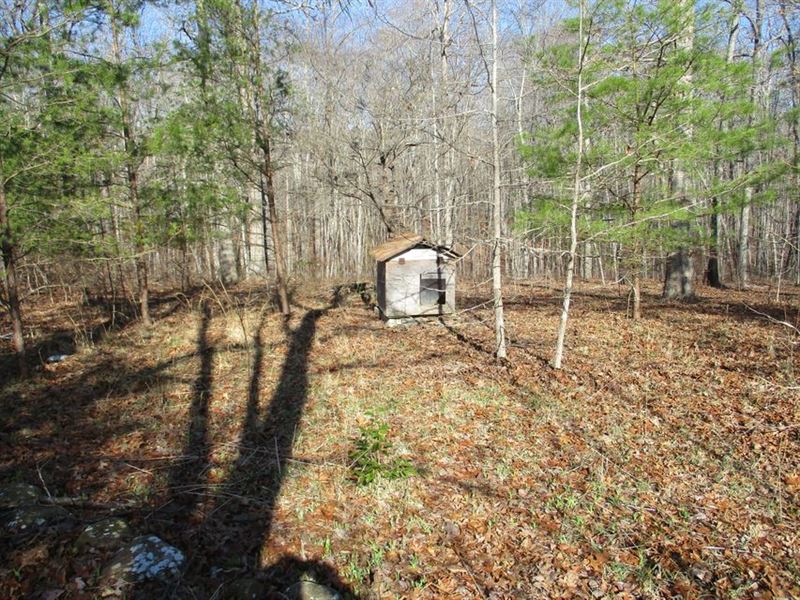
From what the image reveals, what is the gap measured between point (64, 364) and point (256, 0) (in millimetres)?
Result: 8552

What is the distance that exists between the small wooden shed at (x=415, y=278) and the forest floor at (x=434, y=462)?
Result: 208 centimetres

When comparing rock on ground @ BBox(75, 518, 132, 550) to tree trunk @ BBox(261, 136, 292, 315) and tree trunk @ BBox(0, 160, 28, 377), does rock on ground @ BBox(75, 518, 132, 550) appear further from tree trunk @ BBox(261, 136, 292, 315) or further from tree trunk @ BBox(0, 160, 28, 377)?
tree trunk @ BBox(261, 136, 292, 315)

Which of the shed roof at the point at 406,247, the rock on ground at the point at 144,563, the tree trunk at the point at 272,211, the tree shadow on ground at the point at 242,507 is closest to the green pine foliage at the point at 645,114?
the shed roof at the point at 406,247

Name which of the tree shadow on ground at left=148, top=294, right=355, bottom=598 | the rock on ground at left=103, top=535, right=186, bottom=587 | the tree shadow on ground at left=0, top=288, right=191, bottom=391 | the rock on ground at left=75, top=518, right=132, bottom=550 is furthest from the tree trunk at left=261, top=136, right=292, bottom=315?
the rock on ground at left=103, top=535, right=186, bottom=587

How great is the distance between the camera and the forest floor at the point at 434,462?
12.6ft

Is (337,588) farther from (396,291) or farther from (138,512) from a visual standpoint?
(396,291)

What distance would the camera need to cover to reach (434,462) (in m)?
5.54

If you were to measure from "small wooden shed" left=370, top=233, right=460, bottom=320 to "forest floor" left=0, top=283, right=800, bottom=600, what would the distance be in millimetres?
2081

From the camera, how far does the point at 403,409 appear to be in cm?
686

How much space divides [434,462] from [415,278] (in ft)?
21.7

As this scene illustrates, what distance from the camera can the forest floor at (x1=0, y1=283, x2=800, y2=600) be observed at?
3842mm

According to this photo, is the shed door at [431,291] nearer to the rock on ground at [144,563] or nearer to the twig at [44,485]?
the twig at [44,485]

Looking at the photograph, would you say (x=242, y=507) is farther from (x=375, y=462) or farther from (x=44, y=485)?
(x=44, y=485)

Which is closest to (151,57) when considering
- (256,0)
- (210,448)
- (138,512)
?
(256,0)
